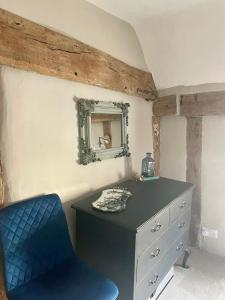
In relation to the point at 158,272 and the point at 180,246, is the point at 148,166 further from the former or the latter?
the point at 158,272

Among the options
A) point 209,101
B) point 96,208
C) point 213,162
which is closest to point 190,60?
point 209,101

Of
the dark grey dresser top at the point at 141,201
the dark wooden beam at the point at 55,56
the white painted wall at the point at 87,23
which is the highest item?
the white painted wall at the point at 87,23

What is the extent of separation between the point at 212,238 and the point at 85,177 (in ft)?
5.53

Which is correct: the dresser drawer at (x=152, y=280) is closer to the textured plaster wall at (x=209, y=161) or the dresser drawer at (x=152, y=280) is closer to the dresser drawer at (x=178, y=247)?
the dresser drawer at (x=178, y=247)

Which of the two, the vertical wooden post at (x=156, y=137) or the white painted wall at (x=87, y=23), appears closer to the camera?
the white painted wall at (x=87, y=23)

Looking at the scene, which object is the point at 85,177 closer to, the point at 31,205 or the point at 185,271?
the point at 31,205

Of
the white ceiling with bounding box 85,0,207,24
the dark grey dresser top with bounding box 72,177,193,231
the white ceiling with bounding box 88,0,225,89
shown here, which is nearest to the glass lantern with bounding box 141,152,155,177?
the dark grey dresser top with bounding box 72,177,193,231

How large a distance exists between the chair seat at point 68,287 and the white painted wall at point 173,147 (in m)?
1.71

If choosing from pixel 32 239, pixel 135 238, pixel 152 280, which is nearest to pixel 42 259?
pixel 32 239

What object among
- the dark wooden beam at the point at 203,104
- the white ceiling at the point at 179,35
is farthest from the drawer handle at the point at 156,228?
the white ceiling at the point at 179,35

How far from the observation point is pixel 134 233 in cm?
141

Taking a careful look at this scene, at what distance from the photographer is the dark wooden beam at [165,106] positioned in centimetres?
265

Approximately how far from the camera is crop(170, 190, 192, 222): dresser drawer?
6.19 feet

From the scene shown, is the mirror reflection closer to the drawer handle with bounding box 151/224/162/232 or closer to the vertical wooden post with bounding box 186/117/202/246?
the drawer handle with bounding box 151/224/162/232
